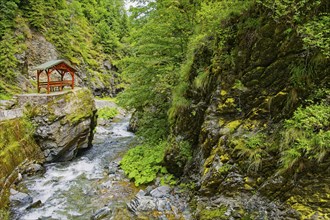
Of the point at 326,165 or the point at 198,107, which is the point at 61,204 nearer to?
the point at 198,107

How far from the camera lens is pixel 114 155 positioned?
13680 millimetres

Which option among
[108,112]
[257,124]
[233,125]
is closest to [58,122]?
[233,125]

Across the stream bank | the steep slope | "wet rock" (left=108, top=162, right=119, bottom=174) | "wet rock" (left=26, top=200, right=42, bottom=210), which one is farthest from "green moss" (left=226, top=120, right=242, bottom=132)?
the steep slope

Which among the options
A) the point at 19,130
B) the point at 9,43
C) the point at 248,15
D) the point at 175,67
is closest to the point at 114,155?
the point at 19,130

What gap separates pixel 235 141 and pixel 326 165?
206 cm

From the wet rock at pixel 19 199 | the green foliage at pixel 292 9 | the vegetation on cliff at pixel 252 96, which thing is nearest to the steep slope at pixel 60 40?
the wet rock at pixel 19 199

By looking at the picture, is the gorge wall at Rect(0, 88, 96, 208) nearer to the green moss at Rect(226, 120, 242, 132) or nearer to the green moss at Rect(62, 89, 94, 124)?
the green moss at Rect(62, 89, 94, 124)

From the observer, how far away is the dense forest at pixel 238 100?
16.4 feet

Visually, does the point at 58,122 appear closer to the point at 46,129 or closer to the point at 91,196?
the point at 46,129

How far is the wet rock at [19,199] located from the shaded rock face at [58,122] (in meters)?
3.84

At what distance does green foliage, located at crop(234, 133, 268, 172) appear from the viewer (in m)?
5.68

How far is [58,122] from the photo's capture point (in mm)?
12344

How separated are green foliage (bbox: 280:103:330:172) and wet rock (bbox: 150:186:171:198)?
3.98 metres

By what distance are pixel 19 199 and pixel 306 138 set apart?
28.8 feet
